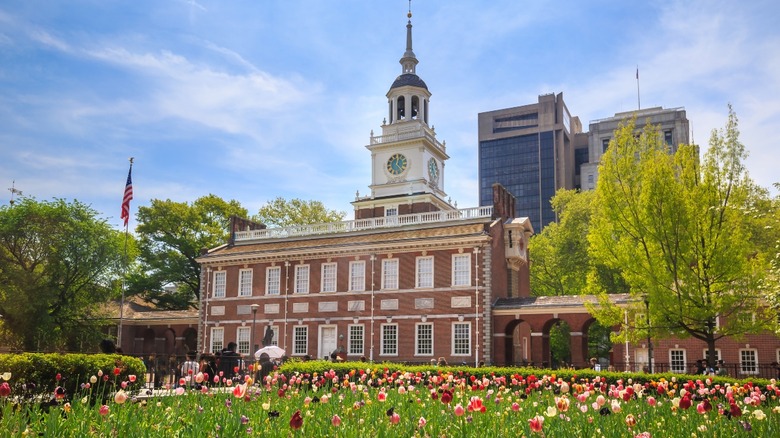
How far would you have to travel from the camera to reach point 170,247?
61344 mm

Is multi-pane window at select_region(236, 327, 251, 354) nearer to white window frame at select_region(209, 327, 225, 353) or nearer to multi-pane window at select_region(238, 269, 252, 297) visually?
white window frame at select_region(209, 327, 225, 353)

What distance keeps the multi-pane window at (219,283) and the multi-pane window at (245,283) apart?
4.49 feet

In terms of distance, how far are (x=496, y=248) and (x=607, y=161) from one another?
1453 cm

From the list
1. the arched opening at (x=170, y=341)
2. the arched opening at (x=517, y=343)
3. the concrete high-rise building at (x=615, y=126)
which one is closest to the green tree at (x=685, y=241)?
the arched opening at (x=517, y=343)

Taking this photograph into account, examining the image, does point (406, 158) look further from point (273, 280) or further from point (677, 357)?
point (677, 357)

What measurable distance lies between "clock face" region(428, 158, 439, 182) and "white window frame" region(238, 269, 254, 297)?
1682 centimetres

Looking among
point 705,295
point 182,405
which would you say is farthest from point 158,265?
point 182,405

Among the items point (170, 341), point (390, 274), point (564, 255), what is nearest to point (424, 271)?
point (390, 274)

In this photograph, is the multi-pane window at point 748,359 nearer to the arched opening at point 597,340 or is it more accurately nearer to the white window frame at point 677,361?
the white window frame at point 677,361

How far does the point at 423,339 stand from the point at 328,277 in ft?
25.4

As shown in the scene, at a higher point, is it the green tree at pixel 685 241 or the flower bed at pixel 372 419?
the green tree at pixel 685 241

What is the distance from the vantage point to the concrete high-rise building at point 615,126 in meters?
139

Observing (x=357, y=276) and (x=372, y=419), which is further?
(x=357, y=276)

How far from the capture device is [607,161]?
2673 centimetres
